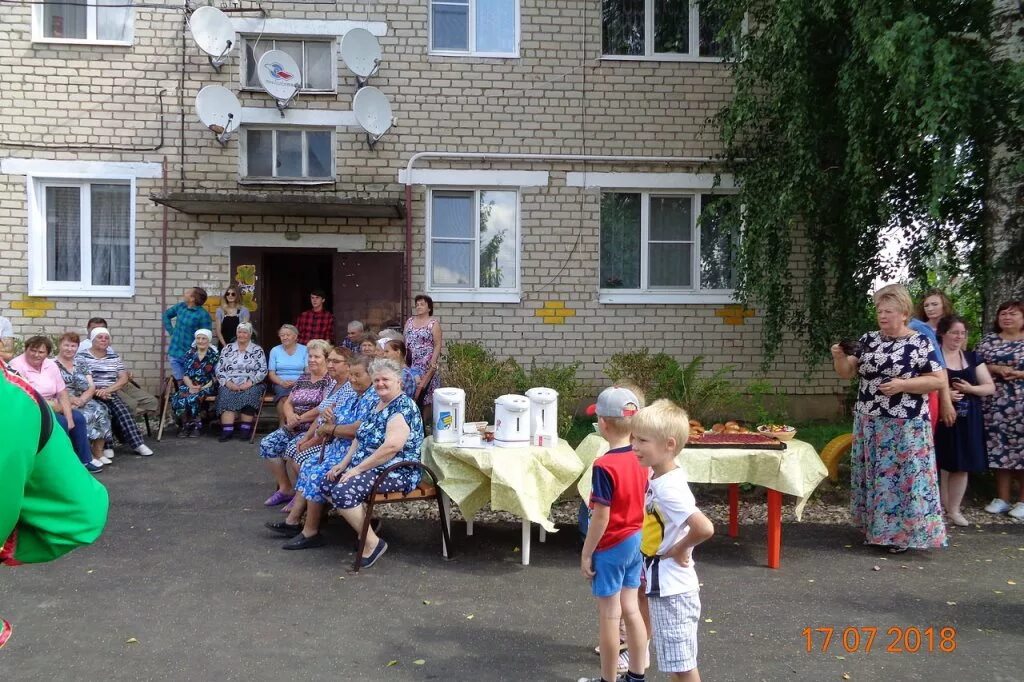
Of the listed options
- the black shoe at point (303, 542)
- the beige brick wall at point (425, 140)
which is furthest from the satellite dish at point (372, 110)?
the black shoe at point (303, 542)

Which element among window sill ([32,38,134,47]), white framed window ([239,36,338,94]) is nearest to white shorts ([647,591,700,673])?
white framed window ([239,36,338,94])

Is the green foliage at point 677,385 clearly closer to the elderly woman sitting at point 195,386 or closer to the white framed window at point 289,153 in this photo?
the white framed window at point 289,153

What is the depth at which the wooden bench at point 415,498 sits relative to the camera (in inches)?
206

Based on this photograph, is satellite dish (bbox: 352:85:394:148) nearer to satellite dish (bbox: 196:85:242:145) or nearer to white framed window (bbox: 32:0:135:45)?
satellite dish (bbox: 196:85:242:145)

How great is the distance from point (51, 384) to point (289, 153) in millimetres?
4592

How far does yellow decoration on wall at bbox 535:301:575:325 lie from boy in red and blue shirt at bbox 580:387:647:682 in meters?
7.39

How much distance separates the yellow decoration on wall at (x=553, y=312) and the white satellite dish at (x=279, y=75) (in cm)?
426

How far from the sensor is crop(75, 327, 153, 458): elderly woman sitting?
8.47 m

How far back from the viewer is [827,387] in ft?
36.9

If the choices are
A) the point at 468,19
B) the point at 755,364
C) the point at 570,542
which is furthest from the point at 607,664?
the point at 468,19

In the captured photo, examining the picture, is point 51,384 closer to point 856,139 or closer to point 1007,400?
point 856,139

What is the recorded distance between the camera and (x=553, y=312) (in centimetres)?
1092

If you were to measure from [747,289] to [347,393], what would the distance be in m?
5.31
